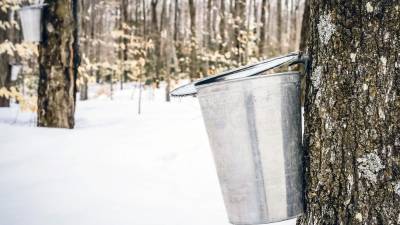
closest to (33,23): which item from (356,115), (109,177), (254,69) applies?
(109,177)

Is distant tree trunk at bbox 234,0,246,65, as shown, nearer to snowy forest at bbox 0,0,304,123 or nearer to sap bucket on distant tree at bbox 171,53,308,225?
snowy forest at bbox 0,0,304,123

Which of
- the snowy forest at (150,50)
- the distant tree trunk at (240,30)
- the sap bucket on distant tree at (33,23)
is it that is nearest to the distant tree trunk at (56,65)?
the sap bucket on distant tree at (33,23)

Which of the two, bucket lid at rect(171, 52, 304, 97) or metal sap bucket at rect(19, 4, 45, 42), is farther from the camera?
metal sap bucket at rect(19, 4, 45, 42)

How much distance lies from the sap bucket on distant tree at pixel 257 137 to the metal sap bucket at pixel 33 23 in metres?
3.78

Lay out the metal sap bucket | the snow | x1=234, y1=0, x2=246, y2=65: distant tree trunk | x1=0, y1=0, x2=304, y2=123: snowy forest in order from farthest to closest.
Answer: x1=234, y1=0, x2=246, y2=65: distant tree trunk, x1=0, y1=0, x2=304, y2=123: snowy forest, the metal sap bucket, the snow

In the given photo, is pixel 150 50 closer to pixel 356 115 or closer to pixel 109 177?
pixel 109 177

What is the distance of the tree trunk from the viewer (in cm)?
118

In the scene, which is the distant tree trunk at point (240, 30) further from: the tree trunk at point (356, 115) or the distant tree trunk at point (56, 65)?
the tree trunk at point (356, 115)

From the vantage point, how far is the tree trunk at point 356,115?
1.18 m

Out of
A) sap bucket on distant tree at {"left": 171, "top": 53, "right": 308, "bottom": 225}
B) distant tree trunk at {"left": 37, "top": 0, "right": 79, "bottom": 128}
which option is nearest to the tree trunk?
sap bucket on distant tree at {"left": 171, "top": 53, "right": 308, "bottom": 225}

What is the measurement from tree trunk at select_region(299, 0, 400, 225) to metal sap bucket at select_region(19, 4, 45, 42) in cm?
400

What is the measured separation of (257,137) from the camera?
4.25 feet

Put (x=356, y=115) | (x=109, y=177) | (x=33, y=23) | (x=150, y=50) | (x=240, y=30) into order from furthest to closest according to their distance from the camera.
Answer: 1. (x=150, y=50)
2. (x=240, y=30)
3. (x=33, y=23)
4. (x=109, y=177)
5. (x=356, y=115)

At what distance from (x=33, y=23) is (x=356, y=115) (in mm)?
4234
